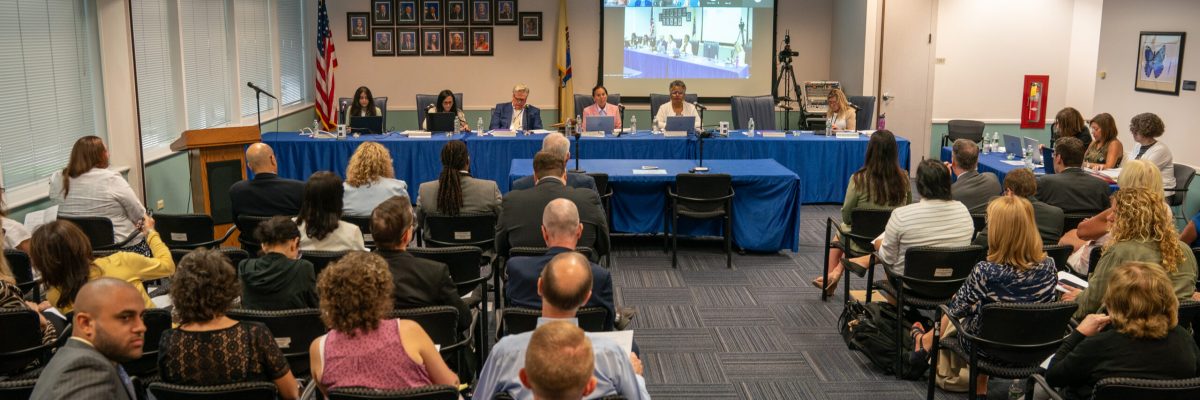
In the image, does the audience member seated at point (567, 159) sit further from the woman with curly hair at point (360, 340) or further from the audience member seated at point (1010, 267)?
the woman with curly hair at point (360, 340)

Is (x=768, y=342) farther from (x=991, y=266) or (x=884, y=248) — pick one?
(x=991, y=266)

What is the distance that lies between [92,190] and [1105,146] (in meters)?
7.27

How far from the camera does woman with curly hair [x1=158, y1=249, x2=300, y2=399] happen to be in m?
2.86

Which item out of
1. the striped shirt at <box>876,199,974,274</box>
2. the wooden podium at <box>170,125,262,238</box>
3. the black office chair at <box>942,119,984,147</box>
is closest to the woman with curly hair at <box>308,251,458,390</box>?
the striped shirt at <box>876,199,974,274</box>

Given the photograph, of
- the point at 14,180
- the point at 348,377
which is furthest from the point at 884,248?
the point at 14,180

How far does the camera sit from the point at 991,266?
4.01 metres

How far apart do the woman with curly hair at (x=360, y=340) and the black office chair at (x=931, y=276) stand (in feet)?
8.76

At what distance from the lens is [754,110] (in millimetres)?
10727

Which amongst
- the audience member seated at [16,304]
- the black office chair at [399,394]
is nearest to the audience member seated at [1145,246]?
the black office chair at [399,394]

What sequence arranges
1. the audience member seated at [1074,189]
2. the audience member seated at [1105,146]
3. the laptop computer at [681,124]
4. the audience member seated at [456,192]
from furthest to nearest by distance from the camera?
the laptop computer at [681,124], the audience member seated at [1105,146], the audience member seated at [1074,189], the audience member seated at [456,192]

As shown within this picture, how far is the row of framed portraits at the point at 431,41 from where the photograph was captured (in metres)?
12.6

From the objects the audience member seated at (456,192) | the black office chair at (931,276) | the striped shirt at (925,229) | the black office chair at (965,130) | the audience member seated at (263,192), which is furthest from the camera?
the black office chair at (965,130)

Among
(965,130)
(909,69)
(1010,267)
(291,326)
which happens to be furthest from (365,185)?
(909,69)

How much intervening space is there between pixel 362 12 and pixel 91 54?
5502 mm
